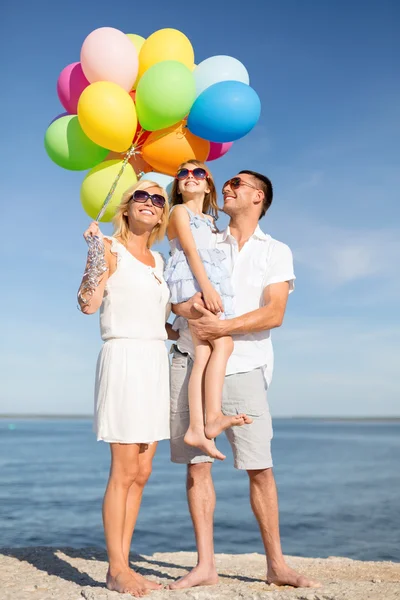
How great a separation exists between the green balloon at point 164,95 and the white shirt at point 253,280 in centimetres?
98

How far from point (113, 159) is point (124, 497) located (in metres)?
2.44

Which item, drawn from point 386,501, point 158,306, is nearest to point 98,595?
point 158,306

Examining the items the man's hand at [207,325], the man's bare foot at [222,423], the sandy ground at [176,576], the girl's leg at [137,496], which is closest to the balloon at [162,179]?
the man's hand at [207,325]

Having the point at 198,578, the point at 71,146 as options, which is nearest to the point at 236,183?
the point at 71,146

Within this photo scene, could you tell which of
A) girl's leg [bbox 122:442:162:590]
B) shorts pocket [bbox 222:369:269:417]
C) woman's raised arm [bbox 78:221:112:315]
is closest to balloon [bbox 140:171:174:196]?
woman's raised arm [bbox 78:221:112:315]

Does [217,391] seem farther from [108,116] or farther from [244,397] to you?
[108,116]

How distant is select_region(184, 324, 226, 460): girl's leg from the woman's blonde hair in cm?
75

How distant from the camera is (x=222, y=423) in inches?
137

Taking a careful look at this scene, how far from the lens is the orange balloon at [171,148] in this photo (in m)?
4.29

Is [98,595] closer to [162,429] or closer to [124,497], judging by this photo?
[124,497]

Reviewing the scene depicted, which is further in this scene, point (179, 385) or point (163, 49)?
point (163, 49)

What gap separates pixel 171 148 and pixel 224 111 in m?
0.46

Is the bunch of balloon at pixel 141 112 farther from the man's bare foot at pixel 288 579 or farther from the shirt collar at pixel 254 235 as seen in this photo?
the man's bare foot at pixel 288 579

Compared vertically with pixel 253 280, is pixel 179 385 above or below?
below
